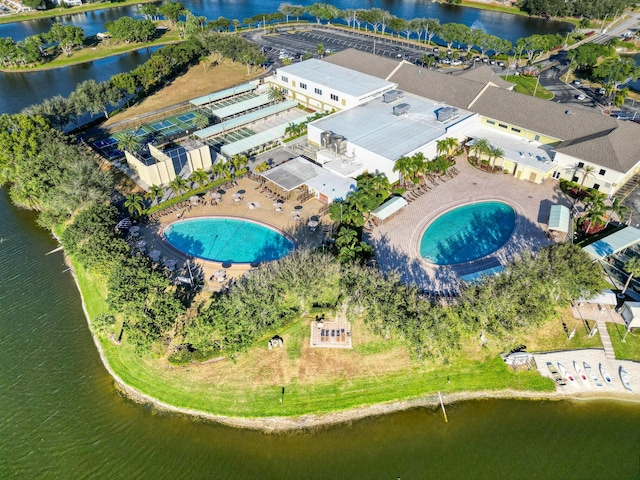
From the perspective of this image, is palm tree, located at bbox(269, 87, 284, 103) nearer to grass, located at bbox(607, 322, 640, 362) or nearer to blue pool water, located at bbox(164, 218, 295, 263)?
blue pool water, located at bbox(164, 218, 295, 263)

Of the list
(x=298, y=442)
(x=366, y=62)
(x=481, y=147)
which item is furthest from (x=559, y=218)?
(x=366, y=62)

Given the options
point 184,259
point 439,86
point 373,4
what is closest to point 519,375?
point 184,259

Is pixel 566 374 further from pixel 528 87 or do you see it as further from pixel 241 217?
pixel 528 87

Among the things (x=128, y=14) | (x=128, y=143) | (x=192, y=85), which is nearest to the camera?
(x=128, y=143)

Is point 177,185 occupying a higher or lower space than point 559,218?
higher

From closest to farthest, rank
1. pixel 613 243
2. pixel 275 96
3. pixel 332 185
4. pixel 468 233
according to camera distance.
Result: pixel 613 243, pixel 468 233, pixel 332 185, pixel 275 96

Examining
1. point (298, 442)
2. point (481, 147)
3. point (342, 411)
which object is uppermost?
point (481, 147)

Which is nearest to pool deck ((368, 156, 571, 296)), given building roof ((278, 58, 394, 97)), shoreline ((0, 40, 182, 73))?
building roof ((278, 58, 394, 97))
